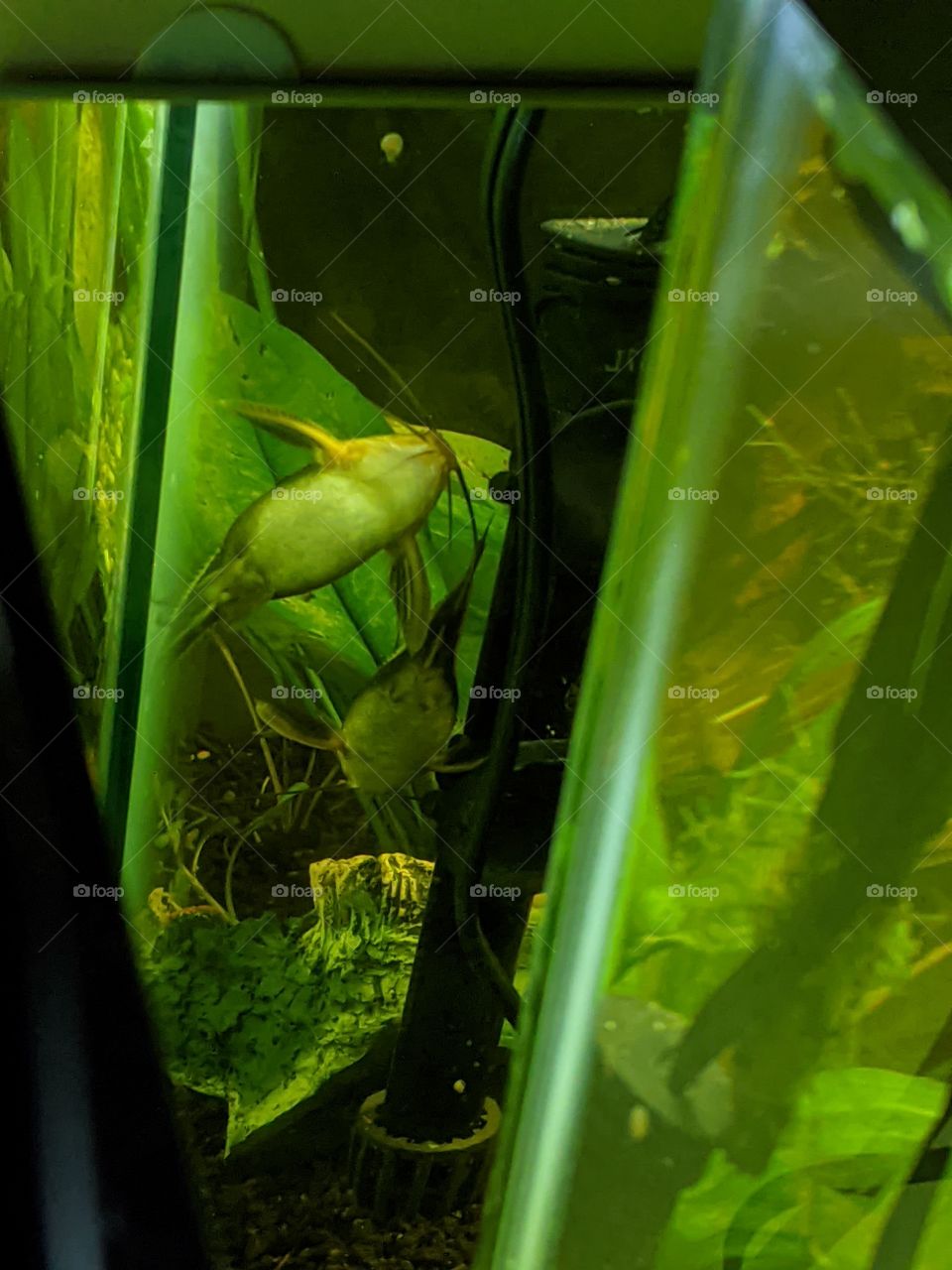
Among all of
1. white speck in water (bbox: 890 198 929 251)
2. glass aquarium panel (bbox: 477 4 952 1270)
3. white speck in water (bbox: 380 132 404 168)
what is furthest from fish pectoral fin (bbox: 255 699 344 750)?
white speck in water (bbox: 890 198 929 251)

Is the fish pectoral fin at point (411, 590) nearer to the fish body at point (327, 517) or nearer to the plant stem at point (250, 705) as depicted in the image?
the fish body at point (327, 517)

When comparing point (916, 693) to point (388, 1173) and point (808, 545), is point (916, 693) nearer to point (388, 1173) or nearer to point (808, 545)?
point (808, 545)

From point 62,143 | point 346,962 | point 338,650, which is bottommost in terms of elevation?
point 346,962

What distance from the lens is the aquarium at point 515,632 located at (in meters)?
0.81

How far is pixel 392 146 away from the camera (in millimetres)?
799

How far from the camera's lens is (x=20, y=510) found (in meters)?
0.88

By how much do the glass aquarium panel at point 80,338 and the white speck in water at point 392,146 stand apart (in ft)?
0.63

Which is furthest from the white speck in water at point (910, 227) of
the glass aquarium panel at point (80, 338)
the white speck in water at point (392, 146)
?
the glass aquarium panel at point (80, 338)

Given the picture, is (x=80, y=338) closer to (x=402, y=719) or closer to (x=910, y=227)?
(x=402, y=719)

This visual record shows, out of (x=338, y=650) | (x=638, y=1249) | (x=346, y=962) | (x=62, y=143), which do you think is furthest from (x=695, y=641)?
(x=62, y=143)

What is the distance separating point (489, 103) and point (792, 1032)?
2.86ft

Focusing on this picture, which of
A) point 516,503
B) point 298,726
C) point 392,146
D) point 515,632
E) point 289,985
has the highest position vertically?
point 392,146

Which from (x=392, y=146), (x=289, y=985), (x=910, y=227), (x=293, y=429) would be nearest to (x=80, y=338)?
(x=293, y=429)

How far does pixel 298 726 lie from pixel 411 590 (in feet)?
0.54
